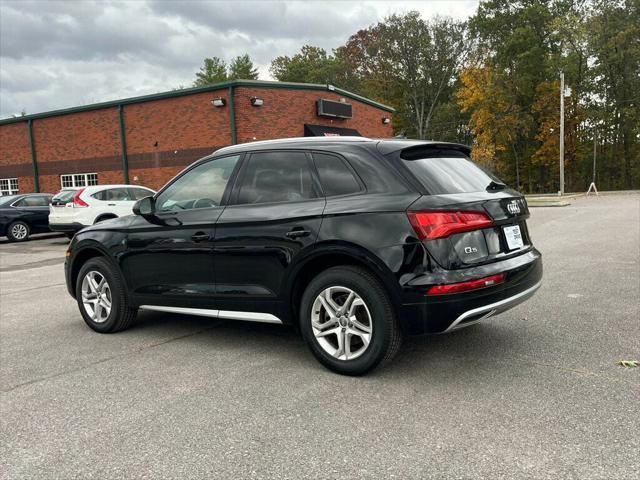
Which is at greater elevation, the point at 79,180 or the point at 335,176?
the point at 79,180

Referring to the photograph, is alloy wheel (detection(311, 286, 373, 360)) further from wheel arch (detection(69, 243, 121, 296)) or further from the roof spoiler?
wheel arch (detection(69, 243, 121, 296))

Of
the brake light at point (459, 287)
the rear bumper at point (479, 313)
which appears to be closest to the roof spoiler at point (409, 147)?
the brake light at point (459, 287)

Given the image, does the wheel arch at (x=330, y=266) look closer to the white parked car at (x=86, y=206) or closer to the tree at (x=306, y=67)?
the white parked car at (x=86, y=206)

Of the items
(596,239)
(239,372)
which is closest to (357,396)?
(239,372)

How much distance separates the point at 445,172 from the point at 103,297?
3521 millimetres

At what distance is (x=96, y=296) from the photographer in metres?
5.37

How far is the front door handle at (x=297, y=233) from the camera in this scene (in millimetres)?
3943

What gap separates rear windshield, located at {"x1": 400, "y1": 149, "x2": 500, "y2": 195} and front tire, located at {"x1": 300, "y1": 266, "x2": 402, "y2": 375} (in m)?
0.79

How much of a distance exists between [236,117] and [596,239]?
585 inches

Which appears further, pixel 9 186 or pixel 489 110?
pixel 489 110

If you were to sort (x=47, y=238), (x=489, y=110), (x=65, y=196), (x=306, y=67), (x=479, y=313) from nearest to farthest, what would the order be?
(x=479, y=313)
(x=65, y=196)
(x=47, y=238)
(x=489, y=110)
(x=306, y=67)

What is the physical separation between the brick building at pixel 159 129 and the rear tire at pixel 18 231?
7.99 m

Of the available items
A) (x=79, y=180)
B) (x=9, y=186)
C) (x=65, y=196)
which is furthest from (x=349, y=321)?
(x=9, y=186)

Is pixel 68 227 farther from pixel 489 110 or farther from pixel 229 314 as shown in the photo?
pixel 489 110
